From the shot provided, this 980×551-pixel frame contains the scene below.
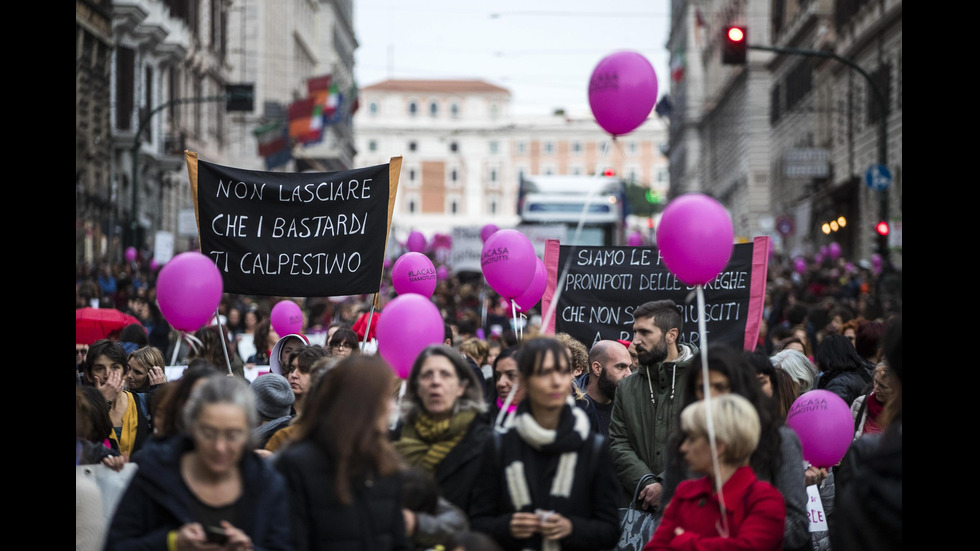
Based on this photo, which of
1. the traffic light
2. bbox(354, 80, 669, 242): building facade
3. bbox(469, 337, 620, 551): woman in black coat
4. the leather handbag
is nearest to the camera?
bbox(469, 337, 620, 551): woman in black coat

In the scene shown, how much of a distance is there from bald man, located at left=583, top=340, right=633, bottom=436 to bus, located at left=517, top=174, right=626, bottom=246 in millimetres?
20270

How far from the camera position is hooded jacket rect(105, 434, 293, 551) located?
14.0 feet

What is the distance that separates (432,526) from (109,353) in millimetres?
3334

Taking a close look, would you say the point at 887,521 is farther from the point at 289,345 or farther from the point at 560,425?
the point at 289,345

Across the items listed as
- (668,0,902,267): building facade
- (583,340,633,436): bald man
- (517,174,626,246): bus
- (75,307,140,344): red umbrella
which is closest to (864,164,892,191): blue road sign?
(668,0,902,267): building facade

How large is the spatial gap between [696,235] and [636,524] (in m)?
1.58

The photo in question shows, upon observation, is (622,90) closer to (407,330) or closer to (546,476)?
(407,330)

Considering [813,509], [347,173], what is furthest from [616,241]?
[813,509]

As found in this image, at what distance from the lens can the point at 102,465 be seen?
5707mm

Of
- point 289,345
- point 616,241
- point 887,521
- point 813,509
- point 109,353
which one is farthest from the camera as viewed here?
point 616,241

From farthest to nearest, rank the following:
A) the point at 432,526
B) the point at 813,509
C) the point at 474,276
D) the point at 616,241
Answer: the point at 474,276
the point at 616,241
the point at 813,509
the point at 432,526

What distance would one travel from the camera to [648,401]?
6684 millimetres

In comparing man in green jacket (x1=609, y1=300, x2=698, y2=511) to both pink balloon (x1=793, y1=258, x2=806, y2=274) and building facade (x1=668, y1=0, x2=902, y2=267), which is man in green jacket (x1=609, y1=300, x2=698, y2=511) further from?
pink balloon (x1=793, y1=258, x2=806, y2=274)

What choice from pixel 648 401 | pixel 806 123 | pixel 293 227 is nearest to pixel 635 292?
pixel 293 227
